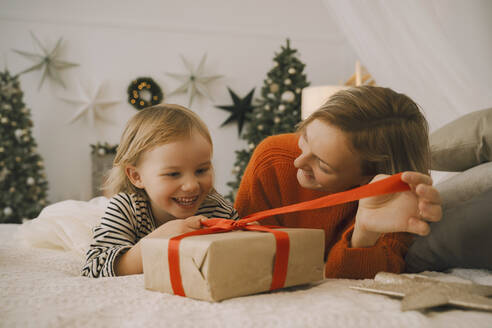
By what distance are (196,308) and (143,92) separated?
4.19 m

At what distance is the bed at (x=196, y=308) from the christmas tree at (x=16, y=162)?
11.0 ft

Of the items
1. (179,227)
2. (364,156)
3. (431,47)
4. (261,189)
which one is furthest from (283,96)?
(179,227)

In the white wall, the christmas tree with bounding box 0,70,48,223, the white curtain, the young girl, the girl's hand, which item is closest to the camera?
the girl's hand

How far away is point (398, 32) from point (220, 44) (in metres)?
3.44

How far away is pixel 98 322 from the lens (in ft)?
1.62

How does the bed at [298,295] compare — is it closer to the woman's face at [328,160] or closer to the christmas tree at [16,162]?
the woman's face at [328,160]

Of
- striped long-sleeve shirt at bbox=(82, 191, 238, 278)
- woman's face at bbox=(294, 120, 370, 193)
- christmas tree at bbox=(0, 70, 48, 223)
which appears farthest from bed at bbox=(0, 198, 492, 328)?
christmas tree at bbox=(0, 70, 48, 223)

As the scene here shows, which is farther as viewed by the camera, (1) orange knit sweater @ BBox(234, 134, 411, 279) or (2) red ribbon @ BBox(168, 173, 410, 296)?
(1) orange knit sweater @ BBox(234, 134, 411, 279)

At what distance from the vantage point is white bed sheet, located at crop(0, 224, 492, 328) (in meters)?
0.49

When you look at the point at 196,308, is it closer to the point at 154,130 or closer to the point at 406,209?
the point at 406,209

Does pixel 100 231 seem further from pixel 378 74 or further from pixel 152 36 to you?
pixel 152 36

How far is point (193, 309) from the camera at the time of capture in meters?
0.55

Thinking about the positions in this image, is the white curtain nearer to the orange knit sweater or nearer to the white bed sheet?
the orange knit sweater

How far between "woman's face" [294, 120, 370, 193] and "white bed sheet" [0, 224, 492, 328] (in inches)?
9.7
